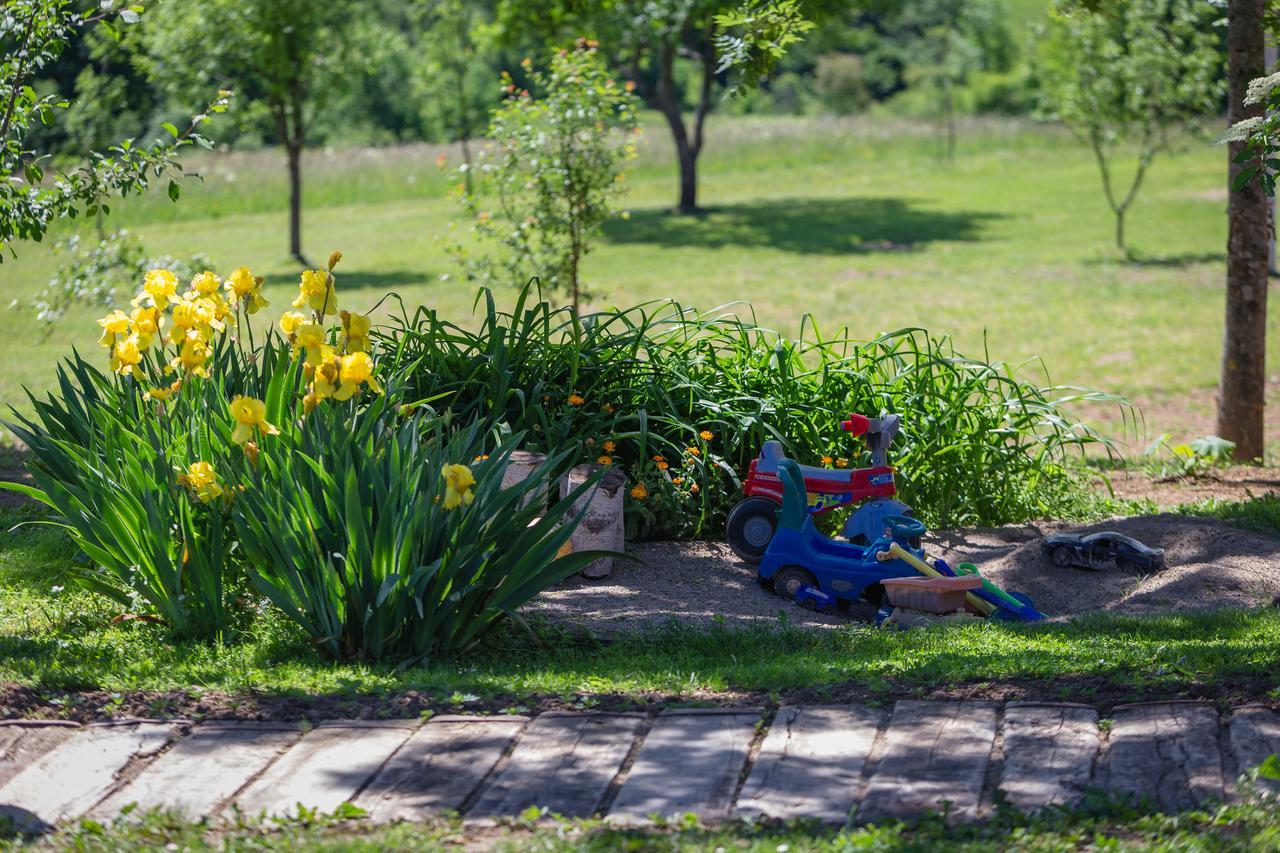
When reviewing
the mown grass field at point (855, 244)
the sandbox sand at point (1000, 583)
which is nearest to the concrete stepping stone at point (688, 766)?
the sandbox sand at point (1000, 583)

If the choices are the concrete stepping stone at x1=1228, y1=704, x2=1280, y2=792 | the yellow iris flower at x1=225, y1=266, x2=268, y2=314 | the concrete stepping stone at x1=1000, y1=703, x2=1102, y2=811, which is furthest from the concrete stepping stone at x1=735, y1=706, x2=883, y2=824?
the yellow iris flower at x1=225, y1=266, x2=268, y2=314

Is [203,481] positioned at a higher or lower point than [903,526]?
higher

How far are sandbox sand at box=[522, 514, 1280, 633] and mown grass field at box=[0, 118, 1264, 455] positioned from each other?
143 inches

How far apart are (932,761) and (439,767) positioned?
120 centimetres

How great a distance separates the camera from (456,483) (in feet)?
13.2

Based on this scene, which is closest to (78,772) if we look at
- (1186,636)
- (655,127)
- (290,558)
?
(290,558)

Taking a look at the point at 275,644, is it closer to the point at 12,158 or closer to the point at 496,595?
the point at 496,595

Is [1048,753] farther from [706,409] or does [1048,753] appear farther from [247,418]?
[706,409]

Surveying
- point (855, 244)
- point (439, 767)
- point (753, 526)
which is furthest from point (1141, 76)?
point (439, 767)

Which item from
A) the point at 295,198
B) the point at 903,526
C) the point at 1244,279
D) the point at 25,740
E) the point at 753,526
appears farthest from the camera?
the point at 295,198

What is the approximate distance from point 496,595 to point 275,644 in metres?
0.74

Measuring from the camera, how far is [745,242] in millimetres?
22875

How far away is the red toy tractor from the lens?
5.71m

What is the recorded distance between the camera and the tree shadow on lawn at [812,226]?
74.8 feet
